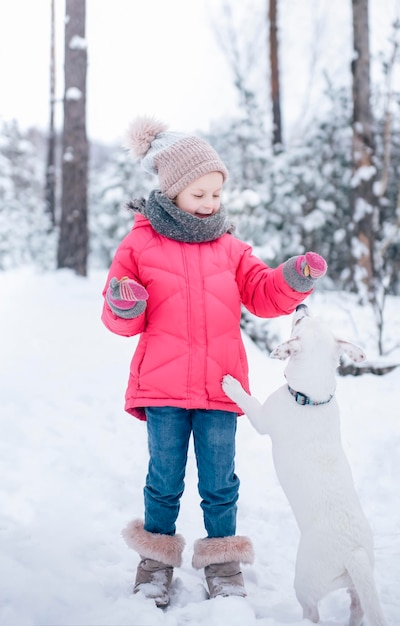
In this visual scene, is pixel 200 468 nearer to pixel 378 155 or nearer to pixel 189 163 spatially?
pixel 189 163

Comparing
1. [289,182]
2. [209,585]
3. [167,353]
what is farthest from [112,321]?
[289,182]

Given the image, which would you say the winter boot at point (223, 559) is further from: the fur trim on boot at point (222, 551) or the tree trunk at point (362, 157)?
Result: the tree trunk at point (362, 157)

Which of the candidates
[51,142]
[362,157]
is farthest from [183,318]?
[51,142]

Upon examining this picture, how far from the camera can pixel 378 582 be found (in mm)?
2377

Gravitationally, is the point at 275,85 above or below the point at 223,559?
above

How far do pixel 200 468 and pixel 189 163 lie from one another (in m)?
1.32

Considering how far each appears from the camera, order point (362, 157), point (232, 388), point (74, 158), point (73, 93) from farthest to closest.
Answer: point (362, 157), point (74, 158), point (73, 93), point (232, 388)

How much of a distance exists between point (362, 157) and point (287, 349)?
7.05 meters

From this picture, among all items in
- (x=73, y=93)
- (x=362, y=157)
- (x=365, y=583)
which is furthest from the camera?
(x=362, y=157)

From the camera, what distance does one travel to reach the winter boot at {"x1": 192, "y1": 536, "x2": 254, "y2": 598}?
2266 mm

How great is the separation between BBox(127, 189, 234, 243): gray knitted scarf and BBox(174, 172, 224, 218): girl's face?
54mm

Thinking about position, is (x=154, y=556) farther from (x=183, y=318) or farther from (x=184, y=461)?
(x=183, y=318)

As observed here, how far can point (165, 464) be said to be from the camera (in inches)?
89.4

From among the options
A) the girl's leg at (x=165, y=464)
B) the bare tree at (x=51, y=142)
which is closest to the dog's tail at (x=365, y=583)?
the girl's leg at (x=165, y=464)
